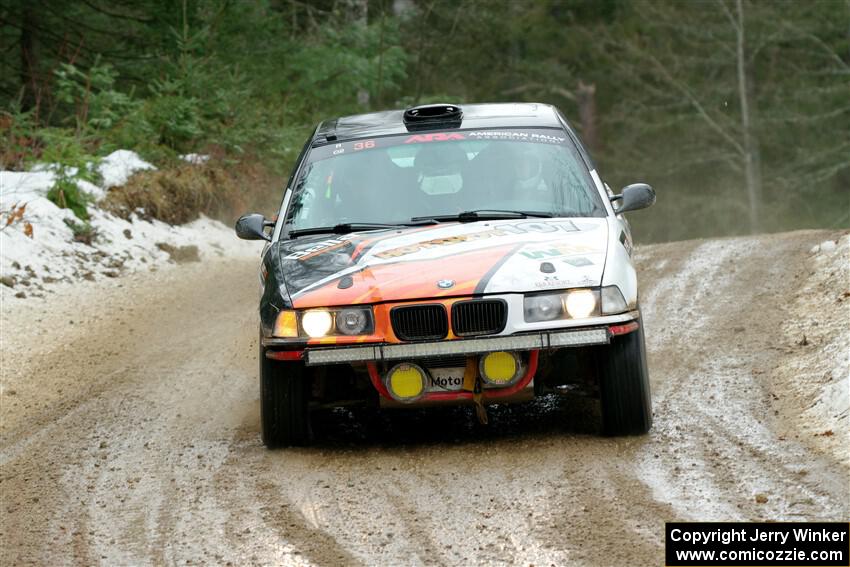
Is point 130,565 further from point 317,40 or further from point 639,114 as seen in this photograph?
point 639,114

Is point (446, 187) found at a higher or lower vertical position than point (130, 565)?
higher

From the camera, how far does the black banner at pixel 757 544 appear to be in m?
4.32

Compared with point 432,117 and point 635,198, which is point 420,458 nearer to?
point 635,198

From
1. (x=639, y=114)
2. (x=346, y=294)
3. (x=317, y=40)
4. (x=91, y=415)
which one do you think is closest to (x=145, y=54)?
(x=317, y=40)

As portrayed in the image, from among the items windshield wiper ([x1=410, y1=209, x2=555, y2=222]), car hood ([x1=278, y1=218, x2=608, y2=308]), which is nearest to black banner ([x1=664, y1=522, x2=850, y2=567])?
car hood ([x1=278, y1=218, x2=608, y2=308])

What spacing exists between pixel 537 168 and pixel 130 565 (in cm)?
358

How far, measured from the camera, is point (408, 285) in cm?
593

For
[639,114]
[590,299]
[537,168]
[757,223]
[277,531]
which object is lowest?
[757,223]

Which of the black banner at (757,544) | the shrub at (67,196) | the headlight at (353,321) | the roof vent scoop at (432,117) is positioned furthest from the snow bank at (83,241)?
the black banner at (757,544)

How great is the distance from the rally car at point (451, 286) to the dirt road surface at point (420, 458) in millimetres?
352

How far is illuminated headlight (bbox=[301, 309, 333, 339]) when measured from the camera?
5.97 metres

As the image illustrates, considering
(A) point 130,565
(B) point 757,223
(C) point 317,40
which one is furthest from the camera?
(B) point 757,223

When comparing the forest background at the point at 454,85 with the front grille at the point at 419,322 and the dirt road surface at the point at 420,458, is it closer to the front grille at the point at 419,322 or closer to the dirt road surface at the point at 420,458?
the dirt road surface at the point at 420,458

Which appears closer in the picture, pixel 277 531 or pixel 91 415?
pixel 277 531
